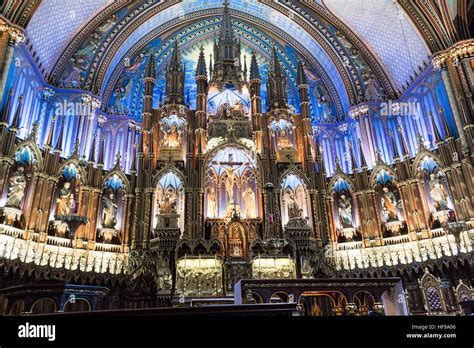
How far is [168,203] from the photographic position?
818 inches

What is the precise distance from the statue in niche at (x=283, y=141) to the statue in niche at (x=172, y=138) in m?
6.53

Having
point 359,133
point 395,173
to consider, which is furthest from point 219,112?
point 395,173

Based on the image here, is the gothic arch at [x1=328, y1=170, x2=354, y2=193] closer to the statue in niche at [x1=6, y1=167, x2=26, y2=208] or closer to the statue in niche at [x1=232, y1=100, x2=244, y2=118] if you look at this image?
the statue in niche at [x1=232, y1=100, x2=244, y2=118]

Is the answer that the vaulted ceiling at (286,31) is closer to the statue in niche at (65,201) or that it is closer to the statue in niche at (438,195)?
the statue in niche at (65,201)

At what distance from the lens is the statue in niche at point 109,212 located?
66.2 feet

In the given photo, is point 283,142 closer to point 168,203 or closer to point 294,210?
point 294,210

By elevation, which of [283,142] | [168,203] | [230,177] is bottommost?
[168,203]

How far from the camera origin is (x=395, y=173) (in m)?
21.2

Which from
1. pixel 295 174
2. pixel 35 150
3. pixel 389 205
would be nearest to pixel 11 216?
pixel 35 150

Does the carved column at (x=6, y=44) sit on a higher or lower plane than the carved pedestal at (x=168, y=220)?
higher

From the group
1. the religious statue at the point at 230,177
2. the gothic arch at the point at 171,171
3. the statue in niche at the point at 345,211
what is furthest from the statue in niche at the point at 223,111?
the statue in niche at the point at 345,211

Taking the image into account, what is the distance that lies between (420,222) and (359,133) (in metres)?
7.33

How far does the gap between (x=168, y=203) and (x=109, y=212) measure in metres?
3.32

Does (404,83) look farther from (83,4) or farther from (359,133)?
(83,4)
